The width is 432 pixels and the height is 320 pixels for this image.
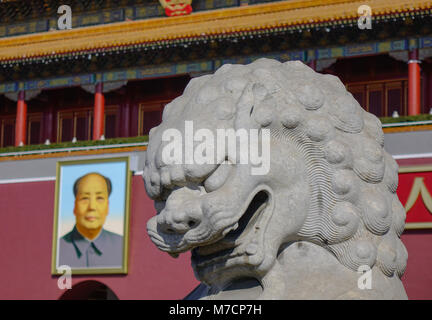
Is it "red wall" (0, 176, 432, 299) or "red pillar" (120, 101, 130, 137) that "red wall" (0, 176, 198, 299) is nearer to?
"red wall" (0, 176, 432, 299)

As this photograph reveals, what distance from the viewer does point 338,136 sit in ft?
9.37

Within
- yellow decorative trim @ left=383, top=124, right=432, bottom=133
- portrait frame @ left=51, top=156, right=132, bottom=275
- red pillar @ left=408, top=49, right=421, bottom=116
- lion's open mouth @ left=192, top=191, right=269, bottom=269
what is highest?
red pillar @ left=408, top=49, right=421, bottom=116

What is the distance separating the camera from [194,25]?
1647 centimetres

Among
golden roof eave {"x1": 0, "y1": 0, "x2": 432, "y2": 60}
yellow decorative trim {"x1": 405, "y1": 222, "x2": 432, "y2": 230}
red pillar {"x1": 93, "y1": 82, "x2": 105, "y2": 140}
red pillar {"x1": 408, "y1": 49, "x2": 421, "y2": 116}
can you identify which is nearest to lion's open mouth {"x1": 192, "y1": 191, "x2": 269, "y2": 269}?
yellow decorative trim {"x1": 405, "y1": 222, "x2": 432, "y2": 230}

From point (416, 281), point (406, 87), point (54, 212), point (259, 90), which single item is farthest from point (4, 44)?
point (259, 90)

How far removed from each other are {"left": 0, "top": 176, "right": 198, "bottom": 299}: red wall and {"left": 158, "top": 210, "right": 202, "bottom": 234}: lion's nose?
1138 centimetres

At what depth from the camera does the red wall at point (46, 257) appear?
47.2ft

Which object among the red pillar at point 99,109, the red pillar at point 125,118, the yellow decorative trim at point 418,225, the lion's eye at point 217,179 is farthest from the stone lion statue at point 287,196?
the red pillar at point 125,118

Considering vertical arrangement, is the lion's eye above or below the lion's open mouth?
above

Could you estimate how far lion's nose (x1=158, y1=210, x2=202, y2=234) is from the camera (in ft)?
8.54

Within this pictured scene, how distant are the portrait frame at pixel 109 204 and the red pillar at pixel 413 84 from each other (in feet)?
15.7

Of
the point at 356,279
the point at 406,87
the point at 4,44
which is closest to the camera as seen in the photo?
the point at 356,279

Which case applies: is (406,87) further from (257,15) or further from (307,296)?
(307,296)
